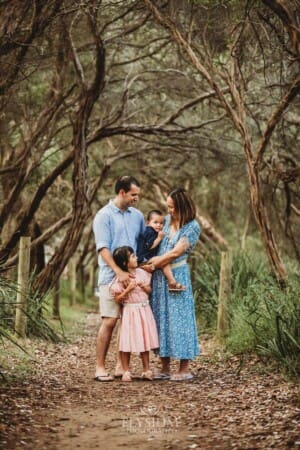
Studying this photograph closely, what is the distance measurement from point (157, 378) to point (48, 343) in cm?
309

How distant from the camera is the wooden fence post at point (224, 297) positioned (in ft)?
35.2

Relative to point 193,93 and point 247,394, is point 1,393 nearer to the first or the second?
point 247,394

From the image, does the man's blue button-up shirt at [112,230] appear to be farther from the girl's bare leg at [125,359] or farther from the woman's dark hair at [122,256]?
the girl's bare leg at [125,359]

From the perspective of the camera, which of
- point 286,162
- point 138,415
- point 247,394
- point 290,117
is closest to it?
→ point 138,415

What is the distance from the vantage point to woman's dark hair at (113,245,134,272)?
25.4ft

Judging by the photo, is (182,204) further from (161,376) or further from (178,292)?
(161,376)


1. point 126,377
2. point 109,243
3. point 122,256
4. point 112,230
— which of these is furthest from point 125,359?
point 112,230

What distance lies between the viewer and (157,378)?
7984 millimetres

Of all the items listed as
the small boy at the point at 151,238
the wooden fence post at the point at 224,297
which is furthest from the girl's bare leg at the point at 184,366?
the wooden fence post at the point at 224,297

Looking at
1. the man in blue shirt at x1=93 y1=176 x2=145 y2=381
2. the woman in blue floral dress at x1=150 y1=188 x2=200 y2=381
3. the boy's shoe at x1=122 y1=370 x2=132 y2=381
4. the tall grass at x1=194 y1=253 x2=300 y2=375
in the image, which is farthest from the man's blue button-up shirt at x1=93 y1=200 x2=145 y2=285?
the tall grass at x1=194 y1=253 x2=300 y2=375

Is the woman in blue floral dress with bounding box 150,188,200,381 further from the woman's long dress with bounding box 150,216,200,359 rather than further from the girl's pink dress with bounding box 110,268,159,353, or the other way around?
the girl's pink dress with bounding box 110,268,159,353

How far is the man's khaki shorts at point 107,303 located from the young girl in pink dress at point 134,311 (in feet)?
0.22

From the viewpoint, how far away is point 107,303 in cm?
786

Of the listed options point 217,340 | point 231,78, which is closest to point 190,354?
point 217,340
